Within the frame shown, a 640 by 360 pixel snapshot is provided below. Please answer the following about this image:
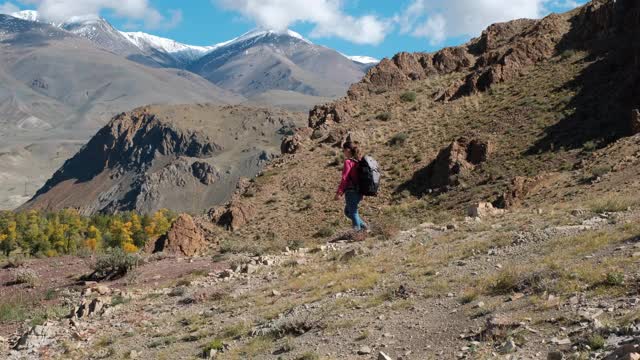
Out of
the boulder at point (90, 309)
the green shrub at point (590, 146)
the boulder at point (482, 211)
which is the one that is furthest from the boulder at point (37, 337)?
the green shrub at point (590, 146)

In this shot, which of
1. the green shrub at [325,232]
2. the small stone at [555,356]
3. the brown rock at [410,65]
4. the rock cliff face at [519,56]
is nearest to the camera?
the small stone at [555,356]

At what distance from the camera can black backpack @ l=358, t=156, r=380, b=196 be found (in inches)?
528

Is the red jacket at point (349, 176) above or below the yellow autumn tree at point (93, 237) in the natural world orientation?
above

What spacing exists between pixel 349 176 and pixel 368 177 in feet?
1.75

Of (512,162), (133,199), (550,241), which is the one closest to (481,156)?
(512,162)

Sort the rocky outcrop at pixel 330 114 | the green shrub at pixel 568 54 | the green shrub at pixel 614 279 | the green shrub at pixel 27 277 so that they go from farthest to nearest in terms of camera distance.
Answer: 1. the rocky outcrop at pixel 330 114
2. the green shrub at pixel 568 54
3. the green shrub at pixel 27 277
4. the green shrub at pixel 614 279

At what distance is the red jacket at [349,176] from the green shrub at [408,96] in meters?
27.7

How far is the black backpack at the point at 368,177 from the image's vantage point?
13422mm

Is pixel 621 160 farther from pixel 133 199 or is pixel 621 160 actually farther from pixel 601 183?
pixel 133 199

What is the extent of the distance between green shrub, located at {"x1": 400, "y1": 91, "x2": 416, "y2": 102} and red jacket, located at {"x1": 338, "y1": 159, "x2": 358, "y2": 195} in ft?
90.9

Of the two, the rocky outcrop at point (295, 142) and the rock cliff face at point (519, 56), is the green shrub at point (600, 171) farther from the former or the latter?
the rocky outcrop at point (295, 142)

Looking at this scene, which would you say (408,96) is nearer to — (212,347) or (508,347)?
(212,347)

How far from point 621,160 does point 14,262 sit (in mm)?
21980

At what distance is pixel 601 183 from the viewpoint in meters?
19.8
